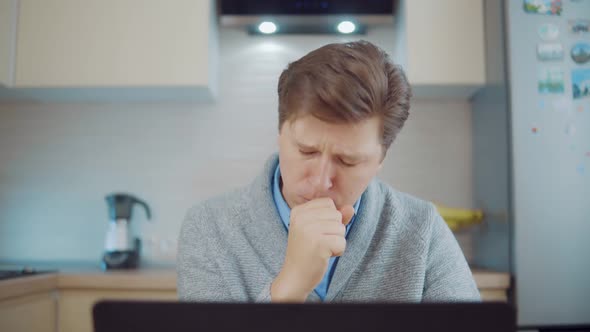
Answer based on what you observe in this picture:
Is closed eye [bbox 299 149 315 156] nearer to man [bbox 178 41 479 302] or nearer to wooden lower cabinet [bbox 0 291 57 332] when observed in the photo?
man [bbox 178 41 479 302]

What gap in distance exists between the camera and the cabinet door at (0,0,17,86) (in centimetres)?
209

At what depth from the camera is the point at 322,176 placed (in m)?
0.96

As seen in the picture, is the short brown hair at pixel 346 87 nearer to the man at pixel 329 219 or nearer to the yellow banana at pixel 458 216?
the man at pixel 329 219

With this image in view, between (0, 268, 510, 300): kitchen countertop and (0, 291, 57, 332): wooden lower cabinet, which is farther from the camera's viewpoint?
(0, 268, 510, 300): kitchen countertop

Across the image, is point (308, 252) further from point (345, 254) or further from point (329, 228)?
point (345, 254)

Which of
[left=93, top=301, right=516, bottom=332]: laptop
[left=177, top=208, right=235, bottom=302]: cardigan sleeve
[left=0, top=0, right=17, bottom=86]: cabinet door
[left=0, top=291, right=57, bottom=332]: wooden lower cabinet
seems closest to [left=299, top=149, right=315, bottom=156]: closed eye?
[left=177, top=208, right=235, bottom=302]: cardigan sleeve

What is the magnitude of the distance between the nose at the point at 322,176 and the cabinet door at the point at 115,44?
127 cm

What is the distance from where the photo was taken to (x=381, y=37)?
2.48 m

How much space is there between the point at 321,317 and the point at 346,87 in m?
0.53

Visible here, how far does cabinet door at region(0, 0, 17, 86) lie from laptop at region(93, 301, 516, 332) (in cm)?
197

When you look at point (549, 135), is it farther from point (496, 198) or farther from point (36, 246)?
point (36, 246)

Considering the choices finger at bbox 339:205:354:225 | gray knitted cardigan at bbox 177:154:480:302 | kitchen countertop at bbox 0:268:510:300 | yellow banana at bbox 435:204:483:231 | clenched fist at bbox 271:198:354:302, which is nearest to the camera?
clenched fist at bbox 271:198:354:302

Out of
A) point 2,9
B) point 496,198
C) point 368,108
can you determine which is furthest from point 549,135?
point 2,9

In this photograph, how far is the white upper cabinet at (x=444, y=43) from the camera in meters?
2.17
